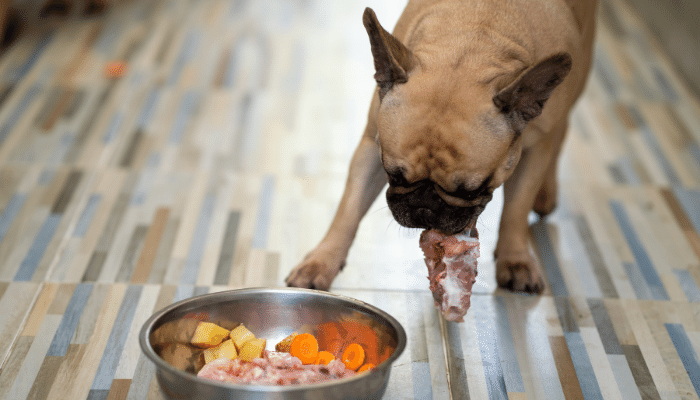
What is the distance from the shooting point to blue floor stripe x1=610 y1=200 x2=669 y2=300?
2846 mm

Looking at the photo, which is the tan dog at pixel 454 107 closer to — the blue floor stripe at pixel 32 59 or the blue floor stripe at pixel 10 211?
the blue floor stripe at pixel 10 211

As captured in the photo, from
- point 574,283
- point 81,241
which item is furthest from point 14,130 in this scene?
point 574,283

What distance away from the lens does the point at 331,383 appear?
173 cm

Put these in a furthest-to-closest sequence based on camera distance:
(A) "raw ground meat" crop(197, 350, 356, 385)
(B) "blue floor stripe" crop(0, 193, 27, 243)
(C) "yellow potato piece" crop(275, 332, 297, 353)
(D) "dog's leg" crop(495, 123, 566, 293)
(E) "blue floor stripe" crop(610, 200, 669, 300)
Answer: (B) "blue floor stripe" crop(0, 193, 27, 243) < (E) "blue floor stripe" crop(610, 200, 669, 300) < (D) "dog's leg" crop(495, 123, 566, 293) < (C) "yellow potato piece" crop(275, 332, 297, 353) < (A) "raw ground meat" crop(197, 350, 356, 385)

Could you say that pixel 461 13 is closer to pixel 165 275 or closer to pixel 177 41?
pixel 165 275

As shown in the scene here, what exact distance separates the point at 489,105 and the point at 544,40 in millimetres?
524

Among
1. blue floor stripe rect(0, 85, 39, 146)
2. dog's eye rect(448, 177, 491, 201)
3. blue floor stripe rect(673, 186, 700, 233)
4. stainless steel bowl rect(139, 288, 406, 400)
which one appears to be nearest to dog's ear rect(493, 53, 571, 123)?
dog's eye rect(448, 177, 491, 201)

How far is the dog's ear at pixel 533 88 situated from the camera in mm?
1975

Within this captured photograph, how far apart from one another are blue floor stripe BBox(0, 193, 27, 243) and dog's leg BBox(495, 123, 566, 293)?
2.05 meters

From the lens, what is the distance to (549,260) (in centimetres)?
301

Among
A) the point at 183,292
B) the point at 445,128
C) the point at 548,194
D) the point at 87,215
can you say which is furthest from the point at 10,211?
the point at 548,194

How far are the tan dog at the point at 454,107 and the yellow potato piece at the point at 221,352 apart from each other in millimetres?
564

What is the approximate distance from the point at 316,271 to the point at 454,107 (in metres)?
0.89

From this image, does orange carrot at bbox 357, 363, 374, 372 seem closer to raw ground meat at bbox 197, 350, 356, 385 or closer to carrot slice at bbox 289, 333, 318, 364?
raw ground meat at bbox 197, 350, 356, 385
